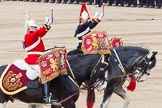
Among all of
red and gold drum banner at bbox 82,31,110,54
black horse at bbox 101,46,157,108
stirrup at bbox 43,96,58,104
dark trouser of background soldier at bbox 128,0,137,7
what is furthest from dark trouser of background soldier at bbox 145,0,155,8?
stirrup at bbox 43,96,58,104

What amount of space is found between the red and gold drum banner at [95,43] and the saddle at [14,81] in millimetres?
1526

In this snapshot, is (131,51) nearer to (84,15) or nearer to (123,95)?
(123,95)

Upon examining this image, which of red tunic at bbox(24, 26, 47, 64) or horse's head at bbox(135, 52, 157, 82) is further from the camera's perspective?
horse's head at bbox(135, 52, 157, 82)

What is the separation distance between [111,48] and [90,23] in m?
1.08

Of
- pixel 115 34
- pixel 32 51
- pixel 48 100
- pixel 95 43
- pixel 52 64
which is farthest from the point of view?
pixel 115 34

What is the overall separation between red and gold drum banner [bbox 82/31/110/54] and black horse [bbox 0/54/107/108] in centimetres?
82

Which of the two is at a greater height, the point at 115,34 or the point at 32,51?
the point at 32,51

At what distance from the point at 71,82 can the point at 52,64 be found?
1.31 ft

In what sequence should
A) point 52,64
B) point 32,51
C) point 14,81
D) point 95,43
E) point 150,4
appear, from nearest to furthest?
point 52,64
point 14,81
point 32,51
point 95,43
point 150,4

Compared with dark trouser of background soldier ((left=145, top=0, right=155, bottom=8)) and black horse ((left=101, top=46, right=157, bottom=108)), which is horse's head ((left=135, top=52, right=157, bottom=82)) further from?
dark trouser of background soldier ((left=145, top=0, right=155, bottom=8))

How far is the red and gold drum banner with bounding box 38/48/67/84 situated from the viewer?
10.0 metres

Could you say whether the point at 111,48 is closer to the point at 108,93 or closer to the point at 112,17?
the point at 108,93

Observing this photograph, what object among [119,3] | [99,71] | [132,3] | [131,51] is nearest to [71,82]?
[99,71]

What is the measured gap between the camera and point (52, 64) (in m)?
10.1
